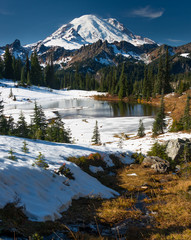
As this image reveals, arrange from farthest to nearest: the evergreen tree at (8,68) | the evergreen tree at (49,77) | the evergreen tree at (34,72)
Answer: the evergreen tree at (49,77), the evergreen tree at (34,72), the evergreen tree at (8,68)

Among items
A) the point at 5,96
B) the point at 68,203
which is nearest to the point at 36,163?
the point at 68,203

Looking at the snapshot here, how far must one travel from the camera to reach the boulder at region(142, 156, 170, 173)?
11182 millimetres

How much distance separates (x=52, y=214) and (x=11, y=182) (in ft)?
5.84

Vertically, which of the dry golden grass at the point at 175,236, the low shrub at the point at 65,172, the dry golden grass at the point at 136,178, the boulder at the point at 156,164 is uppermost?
the low shrub at the point at 65,172

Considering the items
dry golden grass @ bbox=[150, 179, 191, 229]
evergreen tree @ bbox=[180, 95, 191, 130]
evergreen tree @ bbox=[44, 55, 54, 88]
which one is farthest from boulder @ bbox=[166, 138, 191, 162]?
evergreen tree @ bbox=[44, 55, 54, 88]

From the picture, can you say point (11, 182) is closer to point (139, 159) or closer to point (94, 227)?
point (94, 227)

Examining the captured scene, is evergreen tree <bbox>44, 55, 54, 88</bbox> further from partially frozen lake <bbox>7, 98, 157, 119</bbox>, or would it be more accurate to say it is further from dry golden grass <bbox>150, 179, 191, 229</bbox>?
dry golden grass <bbox>150, 179, 191, 229</bbox>

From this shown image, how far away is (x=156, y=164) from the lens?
11555 millimetres

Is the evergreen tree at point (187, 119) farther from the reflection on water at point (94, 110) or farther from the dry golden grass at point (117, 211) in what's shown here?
the dry golden grass at point (117, 211)

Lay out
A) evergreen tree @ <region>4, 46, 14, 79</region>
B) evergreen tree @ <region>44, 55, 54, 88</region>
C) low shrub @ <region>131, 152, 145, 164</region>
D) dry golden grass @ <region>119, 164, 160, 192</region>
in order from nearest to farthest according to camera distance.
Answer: dry golden grass @ <region>119, 164, 160, 192</region>
low shrub @ <region>131, 152, 145, 164</region>
evergreen tree @ <region>4, 46, 14, 79</region>
evergreen tree @ <region>44, 55, 54, 88</region>

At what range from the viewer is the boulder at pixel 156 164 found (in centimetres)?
1118

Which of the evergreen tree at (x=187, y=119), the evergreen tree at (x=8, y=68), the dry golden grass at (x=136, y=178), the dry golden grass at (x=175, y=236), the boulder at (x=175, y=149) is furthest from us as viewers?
the evergreen tree at (x=8, y=68)

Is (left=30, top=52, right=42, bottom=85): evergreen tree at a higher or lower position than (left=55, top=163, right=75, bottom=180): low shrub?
higher

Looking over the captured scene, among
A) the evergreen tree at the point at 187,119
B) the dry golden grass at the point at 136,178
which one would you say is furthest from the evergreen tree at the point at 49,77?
the dry golden grass at the point at 136,178
